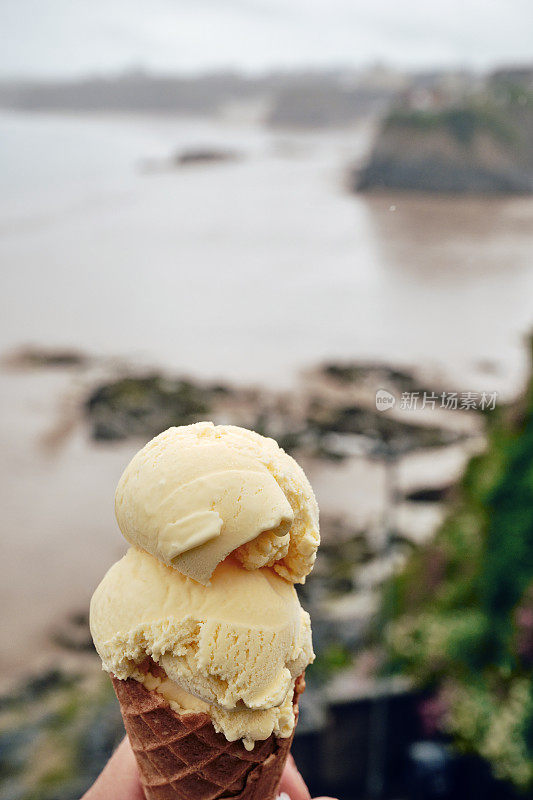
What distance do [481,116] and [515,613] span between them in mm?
9247

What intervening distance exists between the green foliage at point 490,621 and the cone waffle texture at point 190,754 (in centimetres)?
241

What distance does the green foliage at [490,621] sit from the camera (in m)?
3.15

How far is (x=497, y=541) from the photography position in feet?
11.3

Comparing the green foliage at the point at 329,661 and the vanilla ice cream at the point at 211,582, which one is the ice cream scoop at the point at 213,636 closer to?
the vanilla ice cream at the point at 211,582

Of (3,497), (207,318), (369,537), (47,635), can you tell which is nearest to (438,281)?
(207,318)

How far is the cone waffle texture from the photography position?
1005mm

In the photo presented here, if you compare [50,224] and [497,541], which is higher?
[497,541]

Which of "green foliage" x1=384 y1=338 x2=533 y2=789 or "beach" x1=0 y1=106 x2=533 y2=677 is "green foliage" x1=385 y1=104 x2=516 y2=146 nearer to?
"beach" x1=0 y1=106 x2=533 y2=677

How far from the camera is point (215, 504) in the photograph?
0.94 meters

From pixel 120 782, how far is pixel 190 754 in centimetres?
29

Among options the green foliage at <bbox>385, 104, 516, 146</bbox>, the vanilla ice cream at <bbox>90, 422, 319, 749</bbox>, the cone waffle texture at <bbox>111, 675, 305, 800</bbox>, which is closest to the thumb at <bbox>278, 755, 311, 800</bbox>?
the cone waffle texture at <bbox>111, 675, 305, 800</bbox>

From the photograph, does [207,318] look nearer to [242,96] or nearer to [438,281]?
[438,281]

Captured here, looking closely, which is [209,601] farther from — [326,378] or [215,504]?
[326,378]

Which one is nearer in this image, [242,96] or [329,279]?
[329,279]
